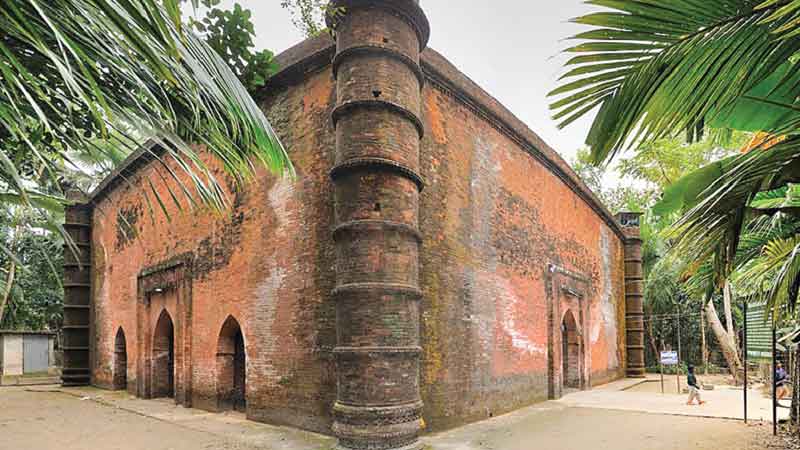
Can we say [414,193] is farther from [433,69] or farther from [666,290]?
[666,290]

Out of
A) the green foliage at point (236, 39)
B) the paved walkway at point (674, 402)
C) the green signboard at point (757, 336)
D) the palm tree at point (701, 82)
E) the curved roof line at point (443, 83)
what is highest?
the curved roof line at point (443, 83)

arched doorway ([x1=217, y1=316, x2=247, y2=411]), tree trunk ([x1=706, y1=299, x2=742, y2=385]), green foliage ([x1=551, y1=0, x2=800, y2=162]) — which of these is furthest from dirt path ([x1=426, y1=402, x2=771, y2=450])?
tree trunk ([x1=706, y1=299, x2=742, y2=385])

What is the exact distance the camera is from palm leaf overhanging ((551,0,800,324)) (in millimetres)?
1556

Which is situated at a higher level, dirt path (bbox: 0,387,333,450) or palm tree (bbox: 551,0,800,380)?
palm tree (bbox: 551,0,800,380)

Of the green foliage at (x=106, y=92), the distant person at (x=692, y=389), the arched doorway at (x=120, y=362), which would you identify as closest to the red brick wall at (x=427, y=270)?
the arched doorway at (x=120, y=362)

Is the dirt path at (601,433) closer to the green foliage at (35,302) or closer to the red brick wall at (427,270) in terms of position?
the red brick wall at (427,270)

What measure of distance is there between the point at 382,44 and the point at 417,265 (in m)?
3.12

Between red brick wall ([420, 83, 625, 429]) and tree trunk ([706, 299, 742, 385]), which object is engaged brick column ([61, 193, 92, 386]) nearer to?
red brick wall ([420, 83, 625, 429])

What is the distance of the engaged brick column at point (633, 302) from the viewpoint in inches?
777

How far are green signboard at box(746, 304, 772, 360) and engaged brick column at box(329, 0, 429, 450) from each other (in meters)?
4.60

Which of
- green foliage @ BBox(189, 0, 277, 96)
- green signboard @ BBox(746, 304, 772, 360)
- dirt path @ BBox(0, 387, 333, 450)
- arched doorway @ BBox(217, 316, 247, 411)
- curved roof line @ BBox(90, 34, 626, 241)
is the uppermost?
curved roof line @ BBox(90, 34, 626, 241)

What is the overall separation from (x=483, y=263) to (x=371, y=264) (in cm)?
343

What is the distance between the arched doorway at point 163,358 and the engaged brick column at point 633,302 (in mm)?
14680

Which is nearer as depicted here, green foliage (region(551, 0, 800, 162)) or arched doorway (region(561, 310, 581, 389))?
green foliage (region(551, 0, 800, 162))
